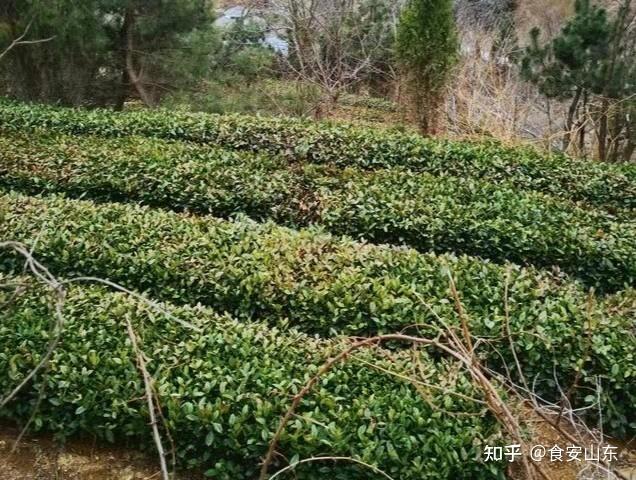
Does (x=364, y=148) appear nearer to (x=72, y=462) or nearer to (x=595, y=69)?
(x=595, y=69)

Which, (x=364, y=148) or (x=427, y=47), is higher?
(x=427, y=47)

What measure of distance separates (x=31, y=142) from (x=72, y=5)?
2.67 metres

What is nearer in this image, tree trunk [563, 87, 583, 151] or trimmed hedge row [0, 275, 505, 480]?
trimmed hedge row [0, 275, 505, 480]

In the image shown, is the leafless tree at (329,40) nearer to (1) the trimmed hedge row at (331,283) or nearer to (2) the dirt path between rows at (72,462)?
(1) the trimmed hedge row at (331,283)

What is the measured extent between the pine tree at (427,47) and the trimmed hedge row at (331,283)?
436cm

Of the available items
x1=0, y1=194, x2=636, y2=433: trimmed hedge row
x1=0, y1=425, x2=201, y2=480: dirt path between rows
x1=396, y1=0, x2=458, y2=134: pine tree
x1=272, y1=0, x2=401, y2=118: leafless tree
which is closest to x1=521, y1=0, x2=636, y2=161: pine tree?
Answer: x1=396, y1=0, x2=458, y2=134: pine tree

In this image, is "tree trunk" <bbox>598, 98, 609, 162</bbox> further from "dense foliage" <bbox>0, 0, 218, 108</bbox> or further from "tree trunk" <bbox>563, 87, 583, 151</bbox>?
"dense foliage" <bbox>0, 0, 218, 108</bbox>

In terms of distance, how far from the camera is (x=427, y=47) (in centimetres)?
786

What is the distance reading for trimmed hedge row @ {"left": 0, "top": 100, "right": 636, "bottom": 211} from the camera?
18.6ft

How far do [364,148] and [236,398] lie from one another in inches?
153

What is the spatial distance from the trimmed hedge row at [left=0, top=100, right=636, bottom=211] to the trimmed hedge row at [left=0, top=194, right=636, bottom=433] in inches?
73.4

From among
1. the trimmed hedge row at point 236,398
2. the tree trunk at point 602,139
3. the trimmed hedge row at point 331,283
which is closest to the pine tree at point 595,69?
the tree trunk at point 602,139

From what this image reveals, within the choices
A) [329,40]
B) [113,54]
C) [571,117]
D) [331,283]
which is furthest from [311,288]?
[329,40]

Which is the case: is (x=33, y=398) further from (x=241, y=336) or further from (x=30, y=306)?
(x=241, y=336)
